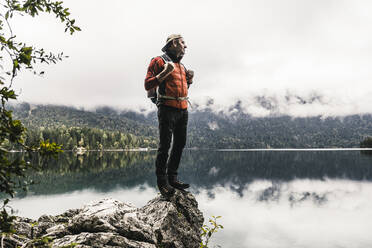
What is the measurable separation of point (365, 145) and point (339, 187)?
6407 inches

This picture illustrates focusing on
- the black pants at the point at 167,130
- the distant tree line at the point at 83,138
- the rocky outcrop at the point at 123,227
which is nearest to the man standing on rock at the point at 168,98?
the black pants at the point at 167,130

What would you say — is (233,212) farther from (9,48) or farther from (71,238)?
(9,48)

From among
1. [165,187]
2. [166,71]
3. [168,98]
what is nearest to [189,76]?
[168,98]

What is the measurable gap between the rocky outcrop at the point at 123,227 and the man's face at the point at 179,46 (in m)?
5.11

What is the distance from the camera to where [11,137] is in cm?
226

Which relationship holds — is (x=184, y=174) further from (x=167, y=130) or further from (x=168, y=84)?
(x=168, y=84)

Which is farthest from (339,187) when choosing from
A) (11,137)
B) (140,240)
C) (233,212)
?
(11,137)

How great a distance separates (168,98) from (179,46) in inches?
76.1

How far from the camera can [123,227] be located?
5.27 meters

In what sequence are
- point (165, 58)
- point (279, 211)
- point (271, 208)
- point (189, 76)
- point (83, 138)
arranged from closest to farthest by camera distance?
point (165, 58)
point (189, 76)
point (279, 211)
point (271, 208)
point (83, 138)

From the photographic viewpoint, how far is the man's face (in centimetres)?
764

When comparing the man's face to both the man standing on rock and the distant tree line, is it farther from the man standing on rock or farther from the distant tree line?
the distant tree line

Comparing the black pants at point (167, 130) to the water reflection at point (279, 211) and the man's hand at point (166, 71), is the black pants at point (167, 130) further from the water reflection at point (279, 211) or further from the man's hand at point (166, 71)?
the water reflection at point (279, 211)

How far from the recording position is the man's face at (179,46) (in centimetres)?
764
